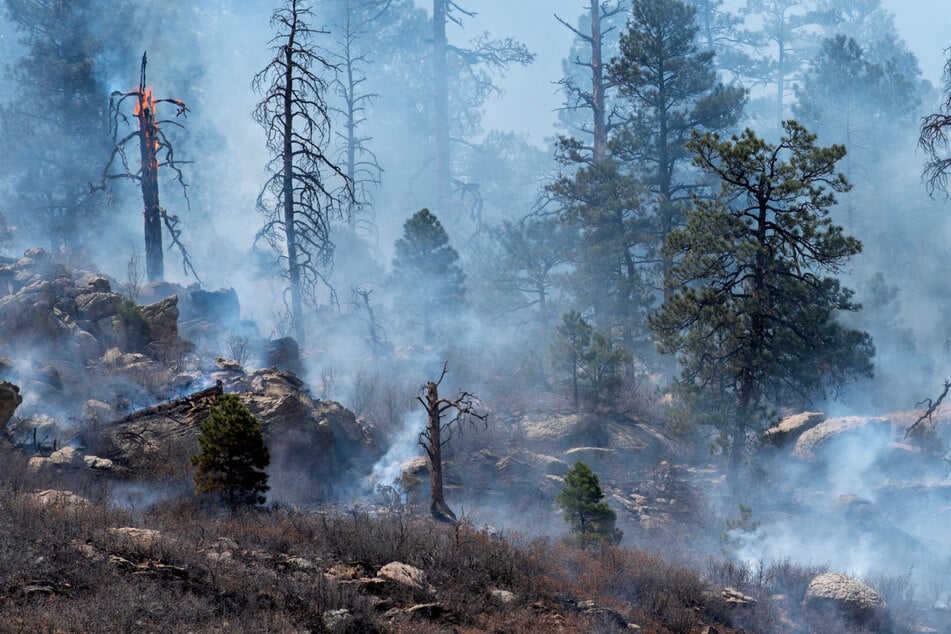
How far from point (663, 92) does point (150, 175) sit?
16.2 meters

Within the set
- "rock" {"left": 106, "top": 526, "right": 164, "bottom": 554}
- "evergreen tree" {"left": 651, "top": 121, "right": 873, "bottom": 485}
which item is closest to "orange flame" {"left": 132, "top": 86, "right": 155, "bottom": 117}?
"evergreen tree" {"left": 651, "top": 121, "right": 873, "bottom": 485}

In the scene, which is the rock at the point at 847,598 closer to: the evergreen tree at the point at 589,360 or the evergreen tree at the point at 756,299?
the evergreen tree at the point at 756,299

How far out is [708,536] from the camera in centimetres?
2039

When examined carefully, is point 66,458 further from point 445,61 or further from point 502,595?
point 445,61

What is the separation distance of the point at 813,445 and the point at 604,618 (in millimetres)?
13343

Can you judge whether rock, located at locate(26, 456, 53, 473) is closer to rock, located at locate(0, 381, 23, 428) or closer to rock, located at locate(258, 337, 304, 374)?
rock, located at locate(0, 381, 23, 428)

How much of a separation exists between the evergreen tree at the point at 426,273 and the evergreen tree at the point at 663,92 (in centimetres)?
665

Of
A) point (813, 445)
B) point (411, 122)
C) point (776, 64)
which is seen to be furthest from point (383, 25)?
point (813, 445)

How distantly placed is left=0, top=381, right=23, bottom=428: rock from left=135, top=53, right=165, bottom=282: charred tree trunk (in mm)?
10326

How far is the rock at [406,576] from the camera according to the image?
1227 cm

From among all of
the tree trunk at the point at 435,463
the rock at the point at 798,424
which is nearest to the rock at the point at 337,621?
the tree trunk at the point at 435,463

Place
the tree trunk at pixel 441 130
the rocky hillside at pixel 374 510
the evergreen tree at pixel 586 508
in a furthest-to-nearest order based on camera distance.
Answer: the tree trunk at pixel 441 130
the evergreen tree at pixel 586 508
the rocky hillside at pixel 374 510

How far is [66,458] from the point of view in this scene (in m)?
15.8

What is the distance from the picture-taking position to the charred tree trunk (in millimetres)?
25375
